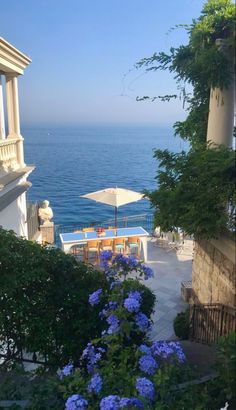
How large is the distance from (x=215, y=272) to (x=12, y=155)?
26.1 feet

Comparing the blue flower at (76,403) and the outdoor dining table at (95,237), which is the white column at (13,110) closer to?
the outdoor dining table at (95,237)

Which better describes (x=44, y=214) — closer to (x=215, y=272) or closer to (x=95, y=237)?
(x=95, y=237)

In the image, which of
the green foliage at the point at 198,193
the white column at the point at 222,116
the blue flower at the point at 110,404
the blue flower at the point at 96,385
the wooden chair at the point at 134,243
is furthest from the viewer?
the wooden chair at the point at 134,243

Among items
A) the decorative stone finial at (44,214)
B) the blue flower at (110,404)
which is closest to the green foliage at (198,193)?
the blue flower at (110,404)

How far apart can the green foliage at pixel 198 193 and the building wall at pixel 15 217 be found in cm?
606

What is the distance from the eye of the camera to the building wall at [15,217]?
407 inches

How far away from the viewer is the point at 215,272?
6.16m

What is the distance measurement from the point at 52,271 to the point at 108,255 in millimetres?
1329

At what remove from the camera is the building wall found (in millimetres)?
10328

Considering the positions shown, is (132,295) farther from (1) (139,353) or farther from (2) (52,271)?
(2) (52,271)

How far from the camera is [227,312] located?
17.4 feet

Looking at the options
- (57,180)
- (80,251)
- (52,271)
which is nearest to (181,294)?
(80,251)

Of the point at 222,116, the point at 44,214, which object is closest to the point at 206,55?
the point at 222,116

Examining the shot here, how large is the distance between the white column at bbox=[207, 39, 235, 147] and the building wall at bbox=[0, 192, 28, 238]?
6.71m
